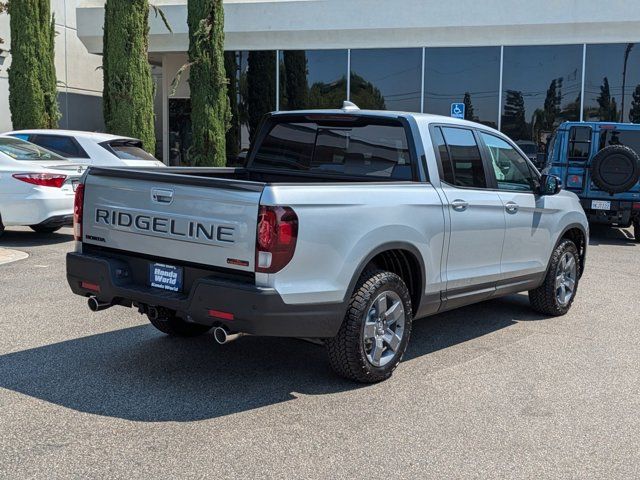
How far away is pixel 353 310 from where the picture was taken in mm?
4703

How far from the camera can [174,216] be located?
4.60 meters

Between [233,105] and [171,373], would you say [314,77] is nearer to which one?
[233,105]

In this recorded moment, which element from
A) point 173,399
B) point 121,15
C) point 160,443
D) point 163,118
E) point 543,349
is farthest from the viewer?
point 163,118

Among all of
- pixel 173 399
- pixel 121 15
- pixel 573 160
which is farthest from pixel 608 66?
pixel 173 399

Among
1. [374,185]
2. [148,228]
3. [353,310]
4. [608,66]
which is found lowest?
→ [353,310]

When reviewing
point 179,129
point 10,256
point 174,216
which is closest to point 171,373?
point 174,216

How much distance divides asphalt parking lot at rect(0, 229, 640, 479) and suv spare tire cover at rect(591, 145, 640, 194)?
609 cm

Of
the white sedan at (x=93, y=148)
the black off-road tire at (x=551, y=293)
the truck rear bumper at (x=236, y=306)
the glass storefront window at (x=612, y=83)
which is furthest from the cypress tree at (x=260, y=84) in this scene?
the truck rear bumper at (x=236, y=306)

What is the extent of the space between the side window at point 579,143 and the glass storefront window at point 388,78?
7624mm

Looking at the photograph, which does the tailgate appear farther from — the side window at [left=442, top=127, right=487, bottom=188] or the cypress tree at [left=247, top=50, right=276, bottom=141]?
the cypress tree at [left=247, top=50, right=276, bottom=141]

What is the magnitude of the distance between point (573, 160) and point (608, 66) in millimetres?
7384

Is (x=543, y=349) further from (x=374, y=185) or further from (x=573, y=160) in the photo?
(x=573, y=160)

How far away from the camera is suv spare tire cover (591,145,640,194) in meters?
12.3

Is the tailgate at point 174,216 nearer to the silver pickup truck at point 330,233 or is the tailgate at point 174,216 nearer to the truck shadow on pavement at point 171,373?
the silver pickup truck at point 330,233
